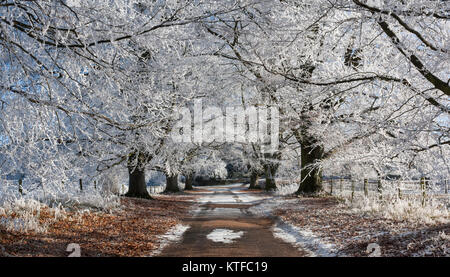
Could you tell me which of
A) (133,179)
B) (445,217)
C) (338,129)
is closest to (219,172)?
(133,179)

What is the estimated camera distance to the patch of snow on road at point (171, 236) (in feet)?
25.1

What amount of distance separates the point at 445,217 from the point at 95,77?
9.27 metres

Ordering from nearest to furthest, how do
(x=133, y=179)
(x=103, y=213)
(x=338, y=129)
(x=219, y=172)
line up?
(x=103, y=213) → (x=338, y=129) → (x=133, y=179) → (x=219, y=172)

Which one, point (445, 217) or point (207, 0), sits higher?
point (207, 0)

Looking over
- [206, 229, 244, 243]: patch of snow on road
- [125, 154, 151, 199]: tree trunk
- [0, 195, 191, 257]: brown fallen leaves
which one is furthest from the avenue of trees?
[125, 154, 151, 199]: tree trunk

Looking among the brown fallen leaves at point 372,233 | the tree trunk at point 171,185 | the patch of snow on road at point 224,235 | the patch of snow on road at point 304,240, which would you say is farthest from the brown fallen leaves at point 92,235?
the tree trunk at point 171,185

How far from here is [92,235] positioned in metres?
8.04

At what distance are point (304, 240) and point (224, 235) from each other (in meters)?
2.02

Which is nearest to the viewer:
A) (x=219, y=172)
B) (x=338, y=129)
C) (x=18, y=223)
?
(x=18, y=223)

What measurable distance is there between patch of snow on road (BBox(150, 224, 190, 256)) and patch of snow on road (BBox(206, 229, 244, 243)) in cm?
85

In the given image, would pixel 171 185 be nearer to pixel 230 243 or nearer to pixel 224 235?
pixel 224 235

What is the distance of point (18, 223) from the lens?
297 inches
